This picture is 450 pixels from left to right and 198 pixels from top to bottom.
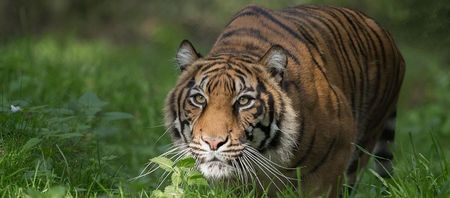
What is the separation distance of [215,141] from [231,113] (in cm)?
20

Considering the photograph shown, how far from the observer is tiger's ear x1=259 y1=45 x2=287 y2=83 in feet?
16.2

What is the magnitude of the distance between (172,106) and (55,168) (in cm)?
71

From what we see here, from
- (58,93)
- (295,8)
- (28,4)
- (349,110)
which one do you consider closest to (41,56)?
(58,93)

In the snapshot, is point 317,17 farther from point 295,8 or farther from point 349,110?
point 349,110

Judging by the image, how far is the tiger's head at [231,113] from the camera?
4.67 m

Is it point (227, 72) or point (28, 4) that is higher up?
point (227, 72)

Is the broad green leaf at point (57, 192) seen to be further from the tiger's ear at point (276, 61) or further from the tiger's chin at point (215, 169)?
the tiger's ear at point (276, 61)

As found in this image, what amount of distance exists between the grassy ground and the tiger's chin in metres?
0.07

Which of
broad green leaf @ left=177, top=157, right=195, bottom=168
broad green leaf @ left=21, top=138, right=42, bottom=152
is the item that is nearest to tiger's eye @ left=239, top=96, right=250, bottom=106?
broad green leaf @ left=177, top=157, right=195, bottom=168

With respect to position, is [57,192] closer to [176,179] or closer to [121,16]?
[176,179]

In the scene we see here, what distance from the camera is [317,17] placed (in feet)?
19.7

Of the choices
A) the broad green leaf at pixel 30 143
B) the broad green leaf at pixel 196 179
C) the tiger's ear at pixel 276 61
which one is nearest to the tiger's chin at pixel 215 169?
the broad green leaf at pixel 196 179

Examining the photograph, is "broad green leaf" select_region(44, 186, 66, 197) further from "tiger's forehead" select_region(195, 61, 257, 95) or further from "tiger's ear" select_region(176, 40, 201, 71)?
"tiger's ear" select_region(176, 40, 201, 71)

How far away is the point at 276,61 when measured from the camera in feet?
16.3
